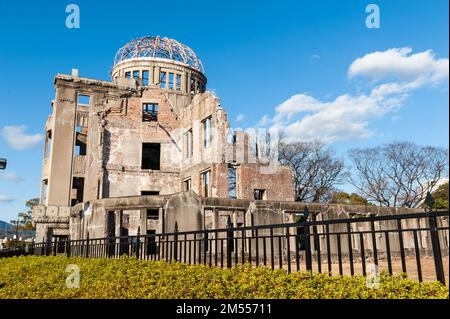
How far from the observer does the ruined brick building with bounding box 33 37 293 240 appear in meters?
25.3

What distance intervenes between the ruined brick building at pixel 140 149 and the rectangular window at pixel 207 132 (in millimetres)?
70

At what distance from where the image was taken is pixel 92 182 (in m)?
28.4

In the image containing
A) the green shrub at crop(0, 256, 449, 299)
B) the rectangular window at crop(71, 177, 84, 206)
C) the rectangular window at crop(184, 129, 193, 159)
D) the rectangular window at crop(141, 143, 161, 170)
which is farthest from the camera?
the rectangular window at crop(141, 143, 161, 170)

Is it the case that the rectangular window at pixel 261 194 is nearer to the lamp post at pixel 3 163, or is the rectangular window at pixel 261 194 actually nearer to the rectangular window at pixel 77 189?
the rectangular window at pixel 77 189

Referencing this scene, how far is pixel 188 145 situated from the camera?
29891mm

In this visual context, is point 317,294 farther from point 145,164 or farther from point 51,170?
point 145,164

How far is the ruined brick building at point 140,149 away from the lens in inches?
997

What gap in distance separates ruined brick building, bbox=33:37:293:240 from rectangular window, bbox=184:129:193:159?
75mm

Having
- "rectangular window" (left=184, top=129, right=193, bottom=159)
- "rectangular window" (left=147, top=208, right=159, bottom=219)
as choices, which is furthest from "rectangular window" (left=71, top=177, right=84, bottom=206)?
"rectangular window" (left=184, top=129, right=193, bottom=159)

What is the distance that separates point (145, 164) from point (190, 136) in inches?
271

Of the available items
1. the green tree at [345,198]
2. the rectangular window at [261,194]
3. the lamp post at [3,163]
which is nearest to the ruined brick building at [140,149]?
the rectangular window at [261,194]

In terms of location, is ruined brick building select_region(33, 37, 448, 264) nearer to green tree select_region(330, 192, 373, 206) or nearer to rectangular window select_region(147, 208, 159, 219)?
rectangular window select_region(147, 208, 159, 219)

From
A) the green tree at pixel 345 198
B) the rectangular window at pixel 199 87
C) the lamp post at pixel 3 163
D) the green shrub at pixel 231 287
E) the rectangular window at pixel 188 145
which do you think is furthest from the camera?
the green tree at pixel 345 198

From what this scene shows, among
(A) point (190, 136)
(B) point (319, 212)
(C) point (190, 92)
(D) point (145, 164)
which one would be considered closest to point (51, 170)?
(D) point (145, 164)
